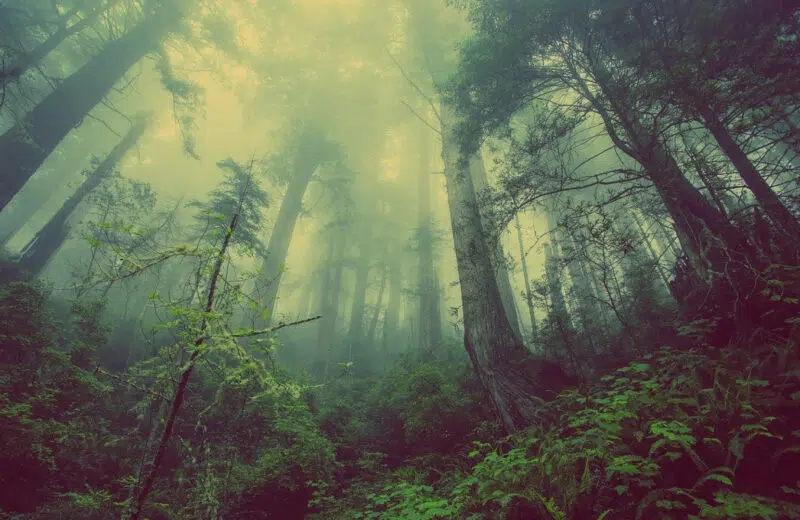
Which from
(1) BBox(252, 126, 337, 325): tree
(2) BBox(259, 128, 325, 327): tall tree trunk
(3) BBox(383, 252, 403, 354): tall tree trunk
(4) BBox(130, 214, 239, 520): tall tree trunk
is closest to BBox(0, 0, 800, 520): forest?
(4) BBox(130, 214, 239, 520): tall tree trunk

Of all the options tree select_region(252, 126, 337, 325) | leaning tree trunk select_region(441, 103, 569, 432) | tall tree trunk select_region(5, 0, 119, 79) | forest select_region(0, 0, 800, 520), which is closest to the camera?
forest select_region(0, 0, 800, 520)

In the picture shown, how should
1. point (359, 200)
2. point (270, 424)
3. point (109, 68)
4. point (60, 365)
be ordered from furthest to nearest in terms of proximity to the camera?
point (359, 200) → point (109, 68) → point (270, 424) → point (60, 365)

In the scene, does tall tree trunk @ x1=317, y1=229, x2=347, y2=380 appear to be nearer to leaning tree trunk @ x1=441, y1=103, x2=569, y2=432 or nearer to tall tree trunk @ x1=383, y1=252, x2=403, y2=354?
tall tree trunk @ x1=383, y1=252, x2=403, y2=354

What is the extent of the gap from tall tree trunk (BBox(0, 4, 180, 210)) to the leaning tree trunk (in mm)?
9283

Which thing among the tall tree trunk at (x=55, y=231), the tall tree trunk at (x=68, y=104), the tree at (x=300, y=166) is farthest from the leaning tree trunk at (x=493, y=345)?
the tall tree trunk at (x=55, y=231)

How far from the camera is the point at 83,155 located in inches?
1117

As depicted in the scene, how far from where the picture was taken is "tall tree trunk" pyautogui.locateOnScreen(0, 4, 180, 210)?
698cm

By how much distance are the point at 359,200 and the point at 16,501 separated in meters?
25.2

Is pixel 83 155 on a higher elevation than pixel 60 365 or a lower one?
higher

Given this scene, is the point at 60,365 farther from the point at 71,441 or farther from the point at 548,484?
the point at 548,484

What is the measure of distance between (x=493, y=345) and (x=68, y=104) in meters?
11.2

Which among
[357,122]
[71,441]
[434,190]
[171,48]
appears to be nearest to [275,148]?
[357,122]

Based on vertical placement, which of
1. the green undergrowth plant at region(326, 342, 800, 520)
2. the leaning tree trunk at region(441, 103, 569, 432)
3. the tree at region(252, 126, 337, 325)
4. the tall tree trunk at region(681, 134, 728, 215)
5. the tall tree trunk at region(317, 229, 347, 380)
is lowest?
the green undergrowth plant at region(326, 342, 800, 520)

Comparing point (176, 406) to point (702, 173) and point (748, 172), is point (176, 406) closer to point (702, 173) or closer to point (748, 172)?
point (702, 173)
